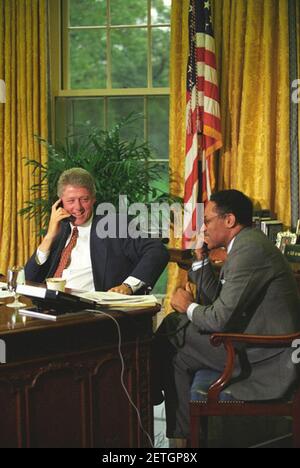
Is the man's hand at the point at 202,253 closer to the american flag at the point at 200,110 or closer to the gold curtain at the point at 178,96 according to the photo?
the american flag at the point at 200,110

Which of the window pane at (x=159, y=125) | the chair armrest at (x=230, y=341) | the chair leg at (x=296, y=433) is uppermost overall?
the window pane at (x=159, y=125)

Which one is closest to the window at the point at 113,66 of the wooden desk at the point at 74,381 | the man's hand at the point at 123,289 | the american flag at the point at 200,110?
the american flag at the point at 200,110

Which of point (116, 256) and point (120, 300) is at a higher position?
point (116, 256)

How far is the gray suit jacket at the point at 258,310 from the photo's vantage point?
119 inches

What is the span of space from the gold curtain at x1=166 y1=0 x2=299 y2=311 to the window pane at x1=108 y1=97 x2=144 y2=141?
55cm

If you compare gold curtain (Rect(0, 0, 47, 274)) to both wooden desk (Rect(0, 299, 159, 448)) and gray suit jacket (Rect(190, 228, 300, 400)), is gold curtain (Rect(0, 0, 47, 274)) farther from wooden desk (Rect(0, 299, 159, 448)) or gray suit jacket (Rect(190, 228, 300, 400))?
gray suit jacket (Rect(190, 228, 300, 400))

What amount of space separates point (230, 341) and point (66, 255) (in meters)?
1.25

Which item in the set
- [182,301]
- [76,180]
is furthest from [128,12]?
[182,301]

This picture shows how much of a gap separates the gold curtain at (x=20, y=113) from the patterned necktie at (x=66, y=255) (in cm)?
199

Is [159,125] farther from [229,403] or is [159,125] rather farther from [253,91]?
[229,403]

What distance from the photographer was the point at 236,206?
3240 millimetres

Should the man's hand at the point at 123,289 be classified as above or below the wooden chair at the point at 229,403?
above

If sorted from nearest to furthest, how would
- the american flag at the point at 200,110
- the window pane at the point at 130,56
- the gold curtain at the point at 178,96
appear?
the american flag at the point at 200,110
the gold curtain at the point at 178,96
the window pane at the point at 130,56

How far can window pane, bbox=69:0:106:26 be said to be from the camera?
19.2ft
